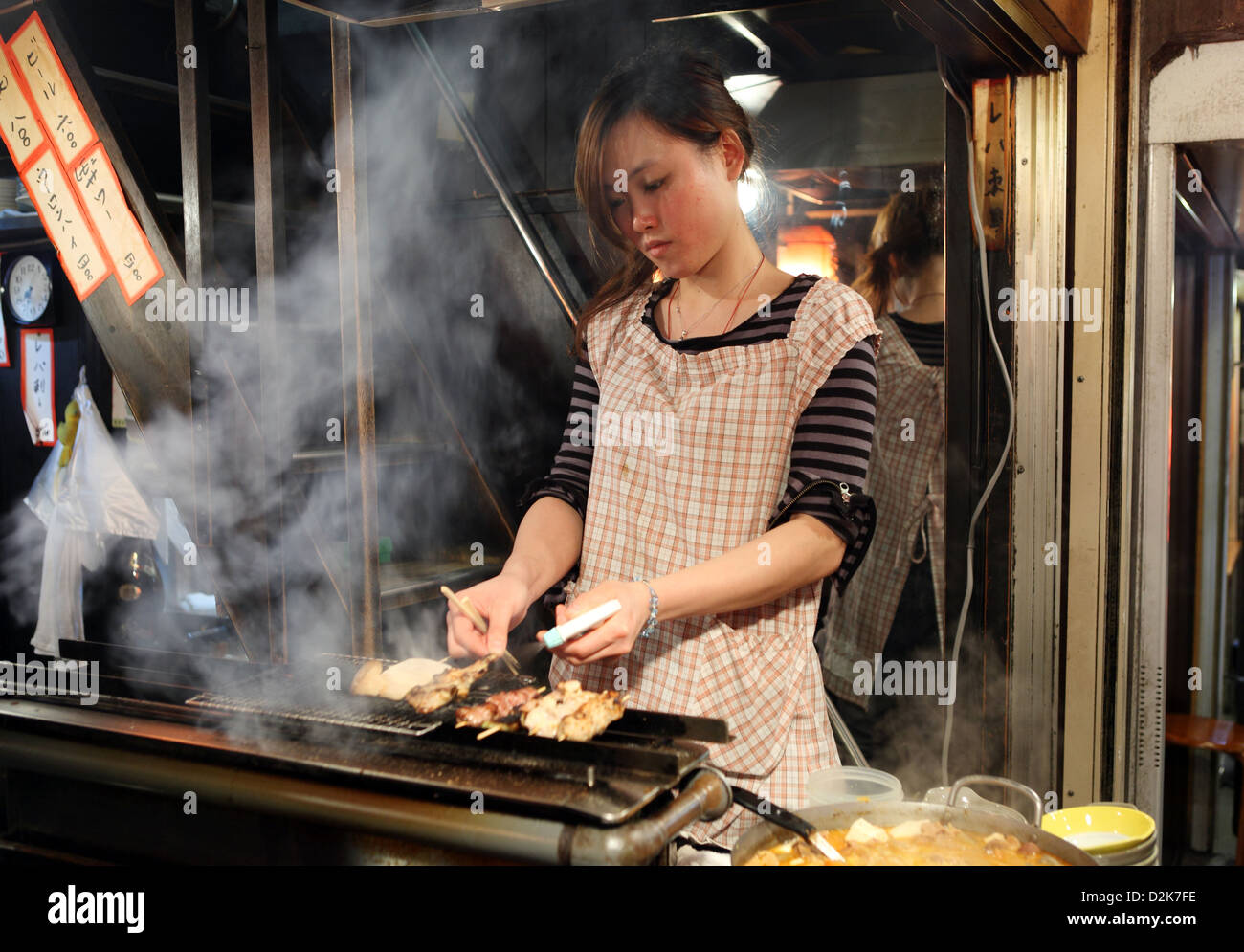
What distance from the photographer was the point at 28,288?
5.59m

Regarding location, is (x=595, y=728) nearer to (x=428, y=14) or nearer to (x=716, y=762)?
(x=716, y=762)

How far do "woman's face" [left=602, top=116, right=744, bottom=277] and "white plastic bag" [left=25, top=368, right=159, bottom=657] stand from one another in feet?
12.9

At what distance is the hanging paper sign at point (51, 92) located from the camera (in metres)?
2.97

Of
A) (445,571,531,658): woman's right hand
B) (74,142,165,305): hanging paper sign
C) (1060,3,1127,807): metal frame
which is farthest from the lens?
(74,142,165,305): hanging paper sign

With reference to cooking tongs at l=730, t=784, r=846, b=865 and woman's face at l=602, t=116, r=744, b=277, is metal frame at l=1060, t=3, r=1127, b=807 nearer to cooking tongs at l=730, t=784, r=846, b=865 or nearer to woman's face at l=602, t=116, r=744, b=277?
woman's face at l=602, t=116, r=744, b=277

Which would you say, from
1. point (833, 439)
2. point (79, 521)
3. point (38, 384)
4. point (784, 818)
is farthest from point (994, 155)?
point (38, 384)

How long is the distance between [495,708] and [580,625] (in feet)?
0.80

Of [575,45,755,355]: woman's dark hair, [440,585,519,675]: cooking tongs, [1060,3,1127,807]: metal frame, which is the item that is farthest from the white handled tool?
[1060,3,1127,807]: metal frame

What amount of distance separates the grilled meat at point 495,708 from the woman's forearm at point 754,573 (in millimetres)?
322

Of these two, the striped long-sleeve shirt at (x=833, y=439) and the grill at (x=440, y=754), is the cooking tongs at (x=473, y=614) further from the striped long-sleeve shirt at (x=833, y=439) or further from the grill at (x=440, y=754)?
the striped long-sleeve shirt at (x=833, y=439)

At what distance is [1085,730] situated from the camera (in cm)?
256

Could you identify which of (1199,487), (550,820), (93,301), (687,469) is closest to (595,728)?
(550,820)

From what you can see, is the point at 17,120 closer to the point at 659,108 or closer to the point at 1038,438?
the point at 659,108

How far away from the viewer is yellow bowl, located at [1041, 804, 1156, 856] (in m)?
1.46
